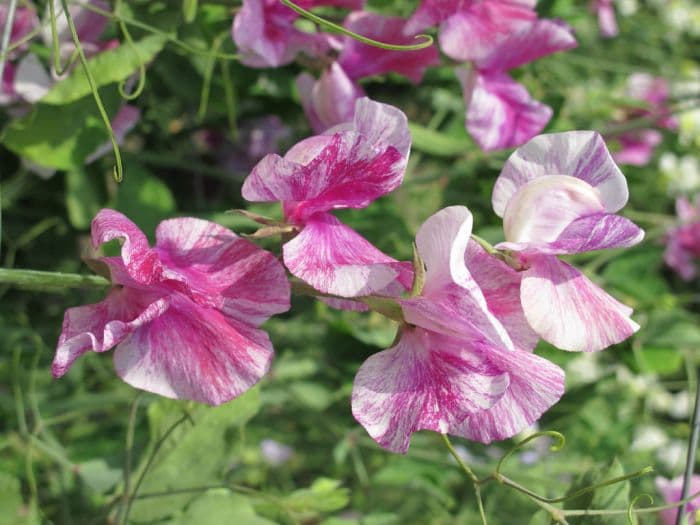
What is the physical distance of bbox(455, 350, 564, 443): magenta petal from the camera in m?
0.46

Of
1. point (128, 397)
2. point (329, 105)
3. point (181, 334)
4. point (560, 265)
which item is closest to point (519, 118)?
point (329, 105)

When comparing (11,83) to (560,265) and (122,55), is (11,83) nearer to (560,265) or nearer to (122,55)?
(122,55)

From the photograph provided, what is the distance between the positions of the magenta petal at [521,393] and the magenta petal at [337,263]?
3.0 inches

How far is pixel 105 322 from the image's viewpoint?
484mm

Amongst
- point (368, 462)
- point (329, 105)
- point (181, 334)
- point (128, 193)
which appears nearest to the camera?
point (181, 334)

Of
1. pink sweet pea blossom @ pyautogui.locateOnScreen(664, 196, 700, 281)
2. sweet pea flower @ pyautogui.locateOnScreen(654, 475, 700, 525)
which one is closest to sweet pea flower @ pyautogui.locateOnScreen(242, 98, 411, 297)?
sweet pea flower @ pyautogui.locateOnScreen(654, 475, 700, 525)

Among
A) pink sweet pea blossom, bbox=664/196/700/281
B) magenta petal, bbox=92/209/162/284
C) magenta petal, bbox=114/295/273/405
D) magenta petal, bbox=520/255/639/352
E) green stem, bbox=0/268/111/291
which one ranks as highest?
magenta petal, bbox=92/209/162/284

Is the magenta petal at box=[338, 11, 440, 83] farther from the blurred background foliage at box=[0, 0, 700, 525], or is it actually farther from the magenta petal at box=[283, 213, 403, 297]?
the magenta petal at box=[283, 213, 403, 297]

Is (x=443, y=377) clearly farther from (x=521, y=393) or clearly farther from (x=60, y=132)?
(x=60, y=132)

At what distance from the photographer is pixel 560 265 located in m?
0.47

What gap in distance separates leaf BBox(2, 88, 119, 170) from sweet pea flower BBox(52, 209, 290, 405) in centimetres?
25

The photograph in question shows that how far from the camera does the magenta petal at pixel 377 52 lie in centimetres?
68

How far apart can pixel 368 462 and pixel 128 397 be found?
1.19 feet

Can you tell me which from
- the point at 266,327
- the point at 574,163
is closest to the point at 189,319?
the point at 574,163
